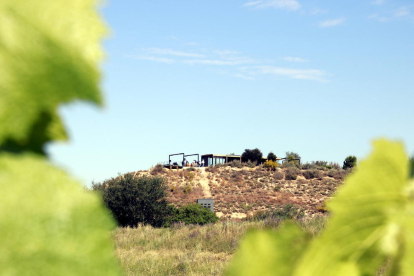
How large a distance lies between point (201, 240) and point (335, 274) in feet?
42.9

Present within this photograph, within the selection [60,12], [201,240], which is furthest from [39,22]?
[201,240]

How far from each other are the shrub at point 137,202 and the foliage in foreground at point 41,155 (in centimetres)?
2111

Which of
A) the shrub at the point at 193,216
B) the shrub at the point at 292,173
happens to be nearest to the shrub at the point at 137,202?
the shrub at the point at 193,216

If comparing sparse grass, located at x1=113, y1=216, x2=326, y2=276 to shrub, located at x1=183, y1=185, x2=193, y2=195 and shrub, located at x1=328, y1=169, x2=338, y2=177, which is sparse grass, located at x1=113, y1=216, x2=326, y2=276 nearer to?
shrub, located at x1=183, y1=185, x2=193, y2=195

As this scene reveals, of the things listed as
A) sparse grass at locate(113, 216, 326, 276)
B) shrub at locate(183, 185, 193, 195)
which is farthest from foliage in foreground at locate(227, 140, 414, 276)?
shrub at locate(183, 185, 193, 195)

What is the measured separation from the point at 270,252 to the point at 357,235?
0.21 ft

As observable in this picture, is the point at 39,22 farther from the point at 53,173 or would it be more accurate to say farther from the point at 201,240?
the point at 201,240

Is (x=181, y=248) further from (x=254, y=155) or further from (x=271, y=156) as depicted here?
(x=271, y=156)

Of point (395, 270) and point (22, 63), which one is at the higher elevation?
point (22, 63)

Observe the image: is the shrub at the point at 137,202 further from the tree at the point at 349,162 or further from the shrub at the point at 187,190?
the tree at the point at 349,162

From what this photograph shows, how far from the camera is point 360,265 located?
0.32 meters

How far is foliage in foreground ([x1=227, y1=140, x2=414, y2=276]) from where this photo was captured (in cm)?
30

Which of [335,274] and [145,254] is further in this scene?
[145,254]

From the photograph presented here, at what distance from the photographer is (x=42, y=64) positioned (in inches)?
9.3
